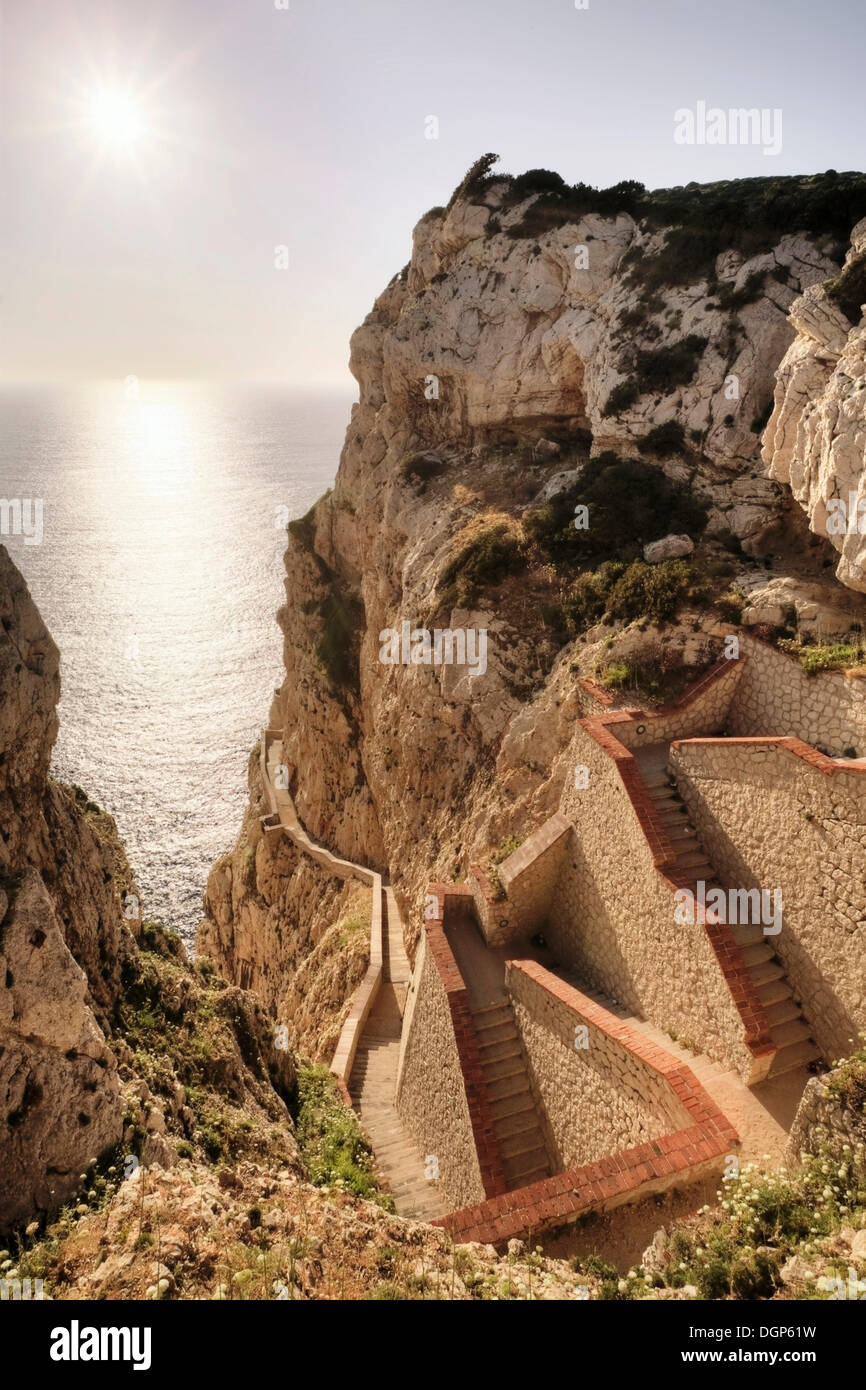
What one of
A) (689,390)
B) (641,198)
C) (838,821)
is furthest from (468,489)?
(838,821)

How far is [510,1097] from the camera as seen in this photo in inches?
488

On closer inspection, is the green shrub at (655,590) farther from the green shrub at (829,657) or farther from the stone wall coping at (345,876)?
the stone wall coping at (345,876)

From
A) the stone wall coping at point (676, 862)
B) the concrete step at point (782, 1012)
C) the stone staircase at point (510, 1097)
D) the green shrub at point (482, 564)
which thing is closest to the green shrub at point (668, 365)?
the green shrub at point (482, 564)

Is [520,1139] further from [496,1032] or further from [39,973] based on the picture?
[39,973]

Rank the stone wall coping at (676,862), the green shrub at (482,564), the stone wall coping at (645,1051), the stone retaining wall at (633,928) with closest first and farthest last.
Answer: the stone wall coping at (645,1051), the stone wall coping at (676,862), the stone retaining wall at (633,928), the green shrub at (482,564)

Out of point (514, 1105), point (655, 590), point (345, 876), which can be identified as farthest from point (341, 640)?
point (514, 1105)

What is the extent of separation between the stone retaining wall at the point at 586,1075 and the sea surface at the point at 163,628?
2912 cm

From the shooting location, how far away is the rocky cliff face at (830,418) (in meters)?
12.4

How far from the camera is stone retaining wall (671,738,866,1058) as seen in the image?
32.7 feet

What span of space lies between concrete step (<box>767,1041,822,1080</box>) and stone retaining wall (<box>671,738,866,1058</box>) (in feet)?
0.62

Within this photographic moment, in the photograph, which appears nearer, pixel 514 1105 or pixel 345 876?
pixel 514 1105

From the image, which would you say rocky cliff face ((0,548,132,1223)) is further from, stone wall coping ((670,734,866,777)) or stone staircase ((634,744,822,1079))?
stone wall coping ((670,734,866,777))

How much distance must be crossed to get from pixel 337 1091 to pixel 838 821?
11.6 meters

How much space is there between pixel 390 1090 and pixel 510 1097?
16.7 feet
